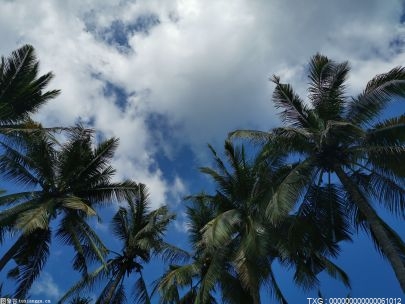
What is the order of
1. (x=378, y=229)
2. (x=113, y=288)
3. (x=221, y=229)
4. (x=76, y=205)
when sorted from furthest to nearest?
(x=113, y=288) → (x=76, y=205) → (x=221, y=229) → (x=378, y=229)

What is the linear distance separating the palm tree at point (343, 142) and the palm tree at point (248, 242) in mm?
1456

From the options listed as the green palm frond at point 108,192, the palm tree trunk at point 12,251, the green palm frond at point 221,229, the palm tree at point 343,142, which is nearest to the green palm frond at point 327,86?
the palm tree at point 343,142

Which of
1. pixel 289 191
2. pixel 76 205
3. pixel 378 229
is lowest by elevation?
pixel 378 229

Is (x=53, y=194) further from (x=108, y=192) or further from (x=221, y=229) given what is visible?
(x=221, y=229)

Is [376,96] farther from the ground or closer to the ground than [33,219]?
farther from the ground

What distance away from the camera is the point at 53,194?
2000 centimetres

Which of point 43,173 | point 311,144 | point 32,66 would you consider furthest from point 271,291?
point 32,66

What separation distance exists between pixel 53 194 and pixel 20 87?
4.68m

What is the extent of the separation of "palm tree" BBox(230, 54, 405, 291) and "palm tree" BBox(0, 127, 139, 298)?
7.33 m

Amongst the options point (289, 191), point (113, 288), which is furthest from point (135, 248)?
point (289, 191)

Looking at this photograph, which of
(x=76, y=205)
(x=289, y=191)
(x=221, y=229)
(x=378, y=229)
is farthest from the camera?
(x=76, y=205)

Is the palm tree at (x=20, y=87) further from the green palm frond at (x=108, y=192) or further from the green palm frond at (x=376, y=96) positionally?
the green palm frond at (x=376, y=96)

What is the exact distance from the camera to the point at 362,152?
663 inches

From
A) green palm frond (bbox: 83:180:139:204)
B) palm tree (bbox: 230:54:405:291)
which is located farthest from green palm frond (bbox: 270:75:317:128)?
green palm frond (bbox: 83:180:139:204)
